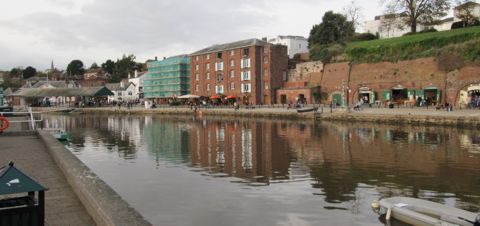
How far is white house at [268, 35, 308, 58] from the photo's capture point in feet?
345

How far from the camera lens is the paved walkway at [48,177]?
28.6 ft

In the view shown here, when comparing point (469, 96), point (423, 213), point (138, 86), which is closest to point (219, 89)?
point (138, 86)

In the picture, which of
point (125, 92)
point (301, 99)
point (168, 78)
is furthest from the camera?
point (125, 92)

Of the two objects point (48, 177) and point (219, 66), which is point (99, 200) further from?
point (219, 66)

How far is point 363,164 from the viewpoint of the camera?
21.2m

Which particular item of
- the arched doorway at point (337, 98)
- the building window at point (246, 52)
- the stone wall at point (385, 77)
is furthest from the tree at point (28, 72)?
the arched doorway at point (337, 98)

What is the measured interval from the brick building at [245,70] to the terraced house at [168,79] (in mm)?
11052

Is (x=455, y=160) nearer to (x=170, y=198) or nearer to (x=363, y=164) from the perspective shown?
(x=363, y=164)

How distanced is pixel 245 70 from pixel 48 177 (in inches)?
2764

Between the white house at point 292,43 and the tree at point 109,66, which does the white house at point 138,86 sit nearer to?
the white house at point 292,43

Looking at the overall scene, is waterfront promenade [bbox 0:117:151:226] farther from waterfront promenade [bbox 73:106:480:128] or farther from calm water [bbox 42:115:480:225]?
waterfront promenade [bbox 73:106:480:128]

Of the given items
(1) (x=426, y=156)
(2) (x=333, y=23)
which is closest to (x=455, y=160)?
(1) (x=426, y=156)

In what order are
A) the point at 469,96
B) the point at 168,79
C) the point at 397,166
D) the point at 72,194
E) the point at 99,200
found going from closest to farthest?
the point at 99,200 < the point at 72,194 < the point at 397,166 < the point at 469,96 < the point at 168,79

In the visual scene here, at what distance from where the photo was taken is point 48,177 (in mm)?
12891
